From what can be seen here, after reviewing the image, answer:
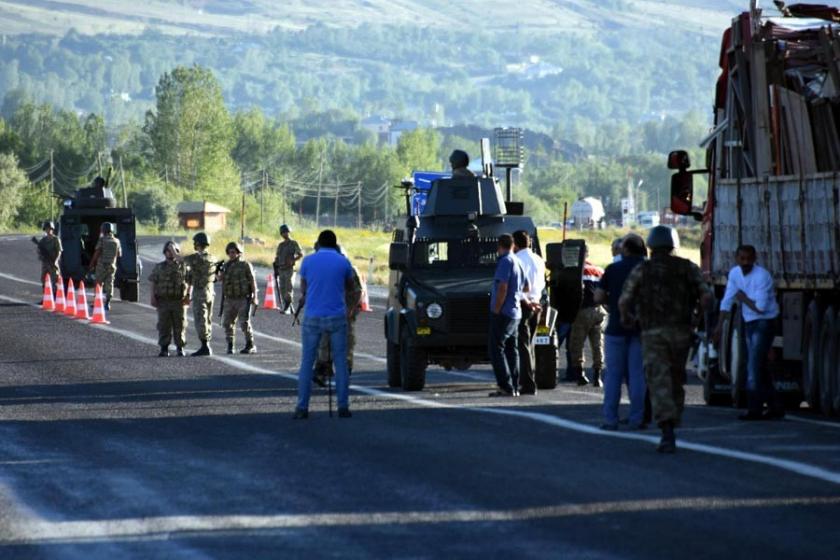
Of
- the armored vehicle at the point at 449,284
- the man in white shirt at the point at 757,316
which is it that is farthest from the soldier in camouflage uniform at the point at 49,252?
the man in white shirt at the point at 757,316

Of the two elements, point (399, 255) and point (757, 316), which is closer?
point (757, 316)

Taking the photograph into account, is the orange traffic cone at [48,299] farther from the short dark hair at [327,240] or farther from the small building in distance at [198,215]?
the small building in distance at [198,215]

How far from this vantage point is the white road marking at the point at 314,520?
36.3ft

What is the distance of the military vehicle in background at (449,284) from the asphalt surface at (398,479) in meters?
0.52

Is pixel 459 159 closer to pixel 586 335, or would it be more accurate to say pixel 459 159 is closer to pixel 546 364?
pixel 586 335

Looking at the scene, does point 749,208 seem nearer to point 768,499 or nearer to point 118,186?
point 768,499

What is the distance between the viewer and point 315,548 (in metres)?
10.4

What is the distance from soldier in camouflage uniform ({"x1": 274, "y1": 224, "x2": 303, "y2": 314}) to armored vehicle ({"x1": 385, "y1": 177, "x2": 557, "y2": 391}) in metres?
13.4

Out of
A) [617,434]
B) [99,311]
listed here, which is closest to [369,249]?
[99,311]

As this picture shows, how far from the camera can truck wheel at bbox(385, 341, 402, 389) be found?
23.4 metres

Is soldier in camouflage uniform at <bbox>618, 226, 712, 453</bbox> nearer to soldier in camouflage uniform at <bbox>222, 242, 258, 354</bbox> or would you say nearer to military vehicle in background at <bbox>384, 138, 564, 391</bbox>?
military vehicle in background at <bbox>384, 138, 564, 391</bbox>

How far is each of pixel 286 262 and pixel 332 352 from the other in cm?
2132

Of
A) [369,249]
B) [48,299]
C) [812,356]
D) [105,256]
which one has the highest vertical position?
[369,249]

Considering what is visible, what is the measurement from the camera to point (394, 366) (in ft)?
77.1
